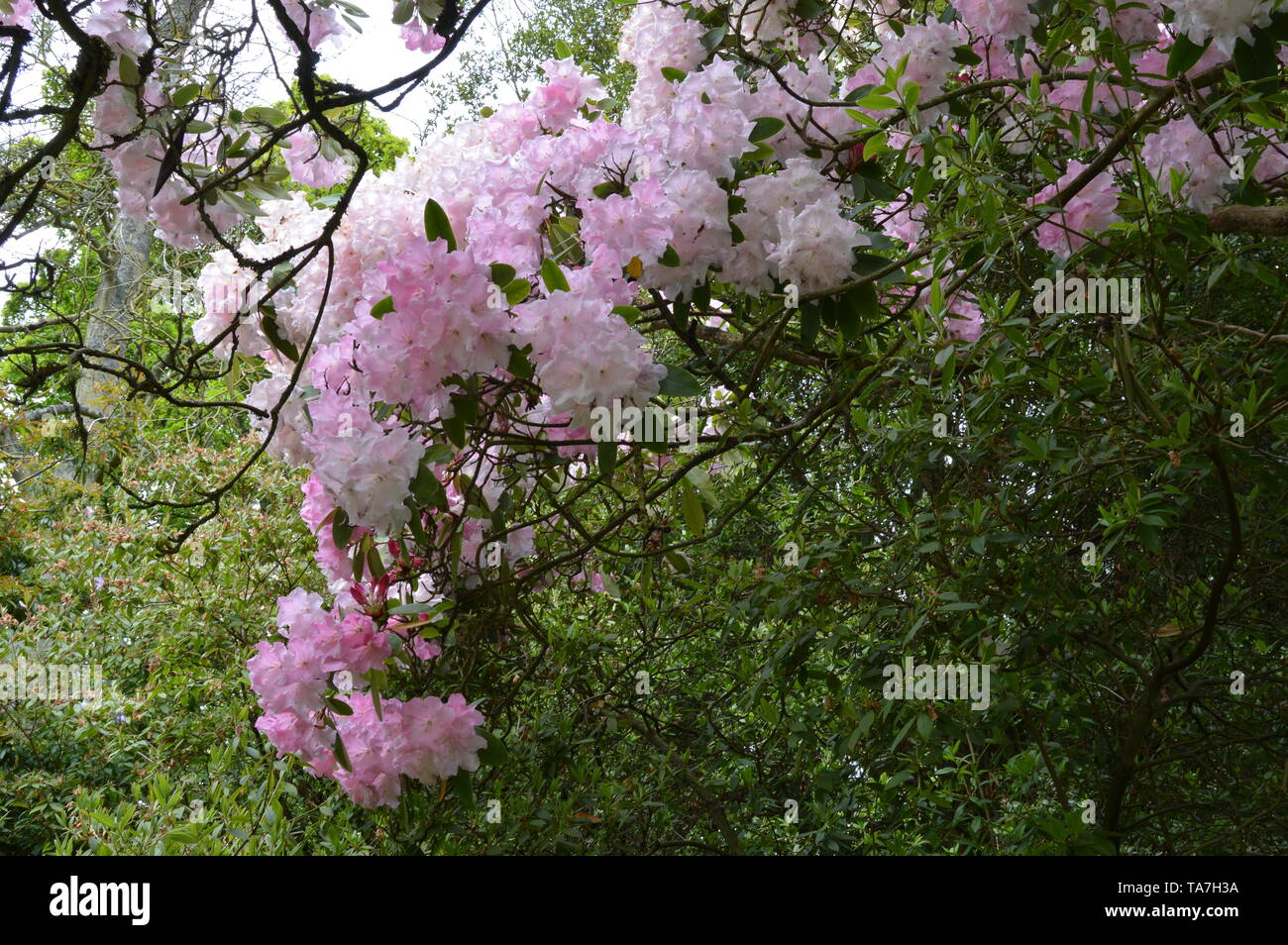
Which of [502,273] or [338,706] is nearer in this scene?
[502,273]

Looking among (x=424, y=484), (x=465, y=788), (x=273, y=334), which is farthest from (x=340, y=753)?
(x=273, y=334)

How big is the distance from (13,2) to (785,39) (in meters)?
1.38

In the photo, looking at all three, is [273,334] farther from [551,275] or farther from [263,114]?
[551,275]

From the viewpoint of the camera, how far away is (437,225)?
1.22 meters

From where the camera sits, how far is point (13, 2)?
1884 millimetres

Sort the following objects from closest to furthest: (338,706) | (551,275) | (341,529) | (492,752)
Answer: (551,275) < (341,529) < (338,706) < (492,752)

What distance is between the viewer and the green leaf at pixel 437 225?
3.94 ft

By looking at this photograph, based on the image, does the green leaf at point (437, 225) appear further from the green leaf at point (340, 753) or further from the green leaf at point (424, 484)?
the green leaf at point (340, 753)

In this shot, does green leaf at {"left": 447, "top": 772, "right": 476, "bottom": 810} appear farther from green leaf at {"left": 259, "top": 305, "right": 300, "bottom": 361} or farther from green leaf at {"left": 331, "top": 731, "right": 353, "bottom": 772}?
green leaf at {"left": 259, "top": 305, "right": 300, "bottom": 361}

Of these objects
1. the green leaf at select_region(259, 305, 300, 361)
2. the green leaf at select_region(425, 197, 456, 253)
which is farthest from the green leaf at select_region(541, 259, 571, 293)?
the green leaf at select_region(259, 305, 300, 361)

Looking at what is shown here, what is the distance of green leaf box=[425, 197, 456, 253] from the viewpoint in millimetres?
1200

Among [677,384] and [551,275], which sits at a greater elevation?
[551,275]

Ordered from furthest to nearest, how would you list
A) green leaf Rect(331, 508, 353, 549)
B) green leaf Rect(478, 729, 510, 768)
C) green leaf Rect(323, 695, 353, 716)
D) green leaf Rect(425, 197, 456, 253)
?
1. green leaf Rect(478, 729, 510, 768)
2. green leaf Rect(323, 695, 353, 716)
3. green leaf Rect(331, 508, 353, 549)
4. green leaf Rect(425, 197, 456, 253)

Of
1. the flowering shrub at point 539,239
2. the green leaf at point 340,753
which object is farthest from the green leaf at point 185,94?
the green leaf at point 340,753
